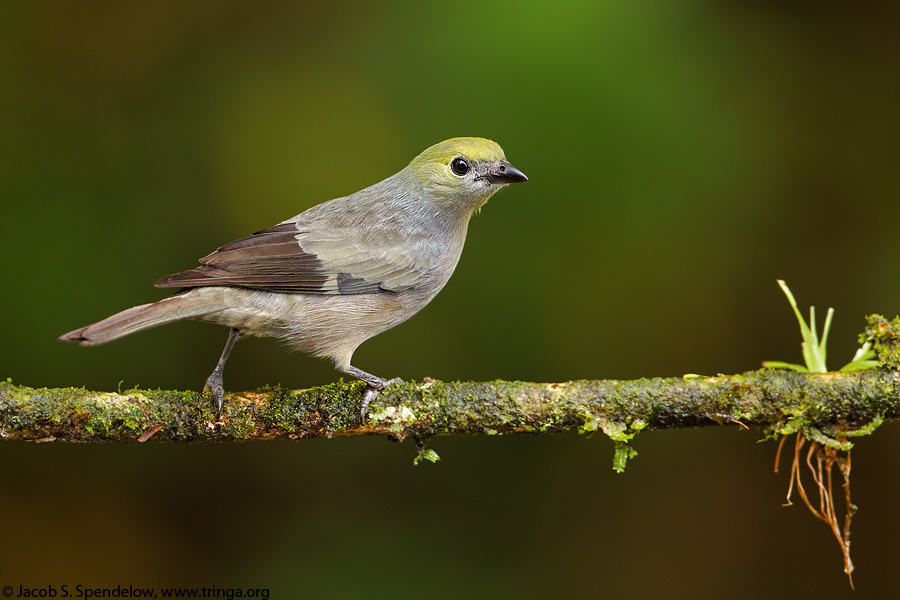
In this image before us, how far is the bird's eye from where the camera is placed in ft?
15.6

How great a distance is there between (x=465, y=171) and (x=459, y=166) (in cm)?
5

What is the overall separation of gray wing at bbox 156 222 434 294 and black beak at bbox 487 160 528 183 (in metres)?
0.61

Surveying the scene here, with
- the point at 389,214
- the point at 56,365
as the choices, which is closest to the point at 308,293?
the point at 389,214

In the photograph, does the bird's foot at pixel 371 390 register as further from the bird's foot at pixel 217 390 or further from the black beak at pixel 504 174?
the black beak at pixel 504 174

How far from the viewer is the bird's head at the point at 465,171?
476 centimetres

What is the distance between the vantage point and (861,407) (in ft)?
11.8

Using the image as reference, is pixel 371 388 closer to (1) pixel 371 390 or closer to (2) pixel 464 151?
(1) pixel 371 390

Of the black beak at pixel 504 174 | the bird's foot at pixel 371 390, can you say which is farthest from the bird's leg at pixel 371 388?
the black beak at pixel 504 174

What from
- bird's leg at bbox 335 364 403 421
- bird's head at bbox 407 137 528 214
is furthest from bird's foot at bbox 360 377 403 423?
bird's head at bbox 407 137 528 214

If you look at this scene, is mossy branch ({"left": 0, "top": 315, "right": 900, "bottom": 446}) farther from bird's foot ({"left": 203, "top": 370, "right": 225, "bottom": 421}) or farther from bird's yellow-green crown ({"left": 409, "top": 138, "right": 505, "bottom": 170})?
bird's yellow-green crown ({"left": 409, "top": 138, "right": 505, "bottom": 170})

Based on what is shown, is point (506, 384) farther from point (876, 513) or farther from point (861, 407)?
point (876, 513)

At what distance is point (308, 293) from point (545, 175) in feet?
7.38

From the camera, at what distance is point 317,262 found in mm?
4402

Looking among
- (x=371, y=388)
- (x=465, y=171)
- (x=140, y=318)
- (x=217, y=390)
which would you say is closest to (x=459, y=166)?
(x=465, y=171)
